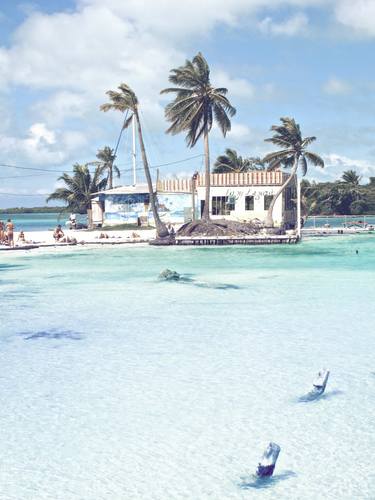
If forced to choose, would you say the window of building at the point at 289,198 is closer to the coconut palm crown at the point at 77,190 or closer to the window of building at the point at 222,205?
the window of building at the point at 222,205

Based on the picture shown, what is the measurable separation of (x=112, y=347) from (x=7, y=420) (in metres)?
4.89

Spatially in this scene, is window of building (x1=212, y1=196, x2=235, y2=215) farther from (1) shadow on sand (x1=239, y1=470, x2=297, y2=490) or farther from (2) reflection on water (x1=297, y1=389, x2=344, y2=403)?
(1) shadow on sand (x1=239, y1=470, x2=297, y2=490)

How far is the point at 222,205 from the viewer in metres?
52.6

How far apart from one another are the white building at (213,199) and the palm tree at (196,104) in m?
4.65

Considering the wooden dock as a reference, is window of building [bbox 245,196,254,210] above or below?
above

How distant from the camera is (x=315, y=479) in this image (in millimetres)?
7871

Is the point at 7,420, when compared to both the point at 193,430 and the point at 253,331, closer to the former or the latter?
the point at 193,430

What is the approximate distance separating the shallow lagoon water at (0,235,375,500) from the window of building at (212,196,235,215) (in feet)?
93.3

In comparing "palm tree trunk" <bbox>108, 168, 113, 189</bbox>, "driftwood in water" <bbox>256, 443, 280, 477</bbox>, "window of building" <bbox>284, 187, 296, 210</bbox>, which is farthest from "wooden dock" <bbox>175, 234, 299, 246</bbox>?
"driftwood in water" <bbox>256, 443, 280, 477</bbox>

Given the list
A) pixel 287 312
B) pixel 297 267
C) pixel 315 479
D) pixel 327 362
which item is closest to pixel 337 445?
pixel 315 479

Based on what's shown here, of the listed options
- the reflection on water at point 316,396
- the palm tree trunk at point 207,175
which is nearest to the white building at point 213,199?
the palm tree trunk at point 207,175

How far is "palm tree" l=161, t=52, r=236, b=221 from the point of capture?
4741 centimetres

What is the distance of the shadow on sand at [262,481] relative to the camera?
7.75 m

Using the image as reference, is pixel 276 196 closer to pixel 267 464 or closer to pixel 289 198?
pixel 289 198
